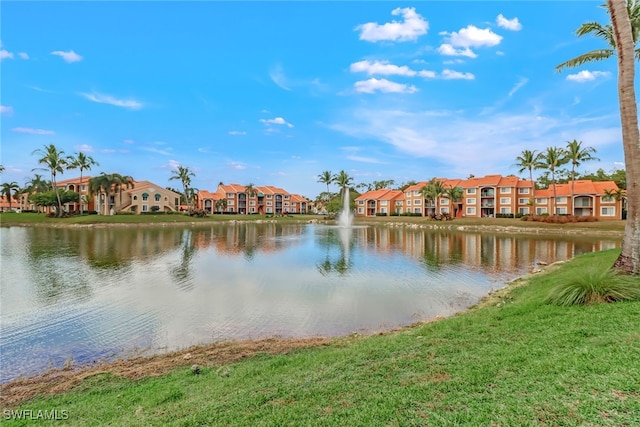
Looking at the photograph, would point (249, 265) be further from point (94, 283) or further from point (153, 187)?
point (153, 187)

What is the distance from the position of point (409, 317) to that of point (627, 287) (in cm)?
602

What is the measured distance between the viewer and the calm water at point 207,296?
10344 millimetres

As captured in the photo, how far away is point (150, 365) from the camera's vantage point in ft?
26.2

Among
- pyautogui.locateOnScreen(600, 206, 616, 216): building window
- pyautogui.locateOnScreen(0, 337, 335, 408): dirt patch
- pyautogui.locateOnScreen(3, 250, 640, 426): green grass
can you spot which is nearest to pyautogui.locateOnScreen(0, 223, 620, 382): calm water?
pyautogui.locateOnScreen(0, 337, 335, 408): dirt patch

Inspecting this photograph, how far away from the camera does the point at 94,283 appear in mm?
17141

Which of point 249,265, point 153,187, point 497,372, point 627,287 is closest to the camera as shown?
point 497,372

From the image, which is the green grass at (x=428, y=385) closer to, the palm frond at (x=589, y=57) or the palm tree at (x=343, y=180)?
the palm frond at (x=589, y=57)

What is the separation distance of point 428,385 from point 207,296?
12.3m

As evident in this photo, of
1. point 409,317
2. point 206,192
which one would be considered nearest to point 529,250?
point 409,317

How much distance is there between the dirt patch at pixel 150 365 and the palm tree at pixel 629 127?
854 cm

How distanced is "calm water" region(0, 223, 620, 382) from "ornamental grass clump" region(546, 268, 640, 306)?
4466 mm

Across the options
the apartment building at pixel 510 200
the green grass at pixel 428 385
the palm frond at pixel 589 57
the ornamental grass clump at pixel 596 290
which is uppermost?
the palm frond at pixel 589 57

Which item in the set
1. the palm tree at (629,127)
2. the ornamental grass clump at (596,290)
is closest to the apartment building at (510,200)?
the palm tree at (629,127)

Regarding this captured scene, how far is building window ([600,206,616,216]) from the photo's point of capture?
58.4 m
